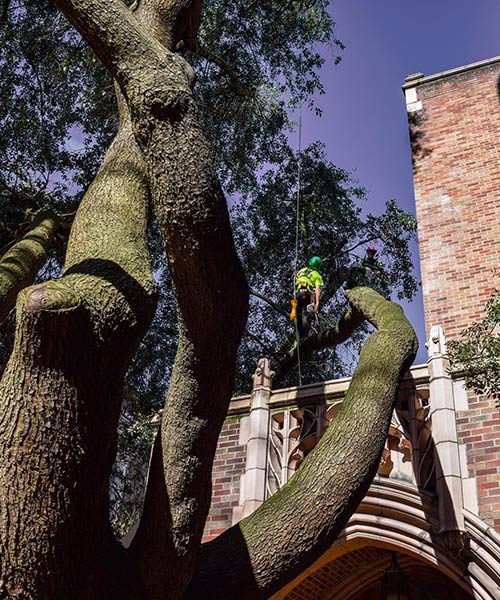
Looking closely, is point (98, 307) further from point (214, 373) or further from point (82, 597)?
point (82, 597)

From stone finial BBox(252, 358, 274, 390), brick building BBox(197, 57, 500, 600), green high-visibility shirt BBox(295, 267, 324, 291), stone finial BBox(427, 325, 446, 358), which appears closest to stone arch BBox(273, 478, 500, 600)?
brick building BBox(197, 57, 500, 600)

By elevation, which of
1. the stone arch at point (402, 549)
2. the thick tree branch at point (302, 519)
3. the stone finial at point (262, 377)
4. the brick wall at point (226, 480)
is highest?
the stone finial at point (262, 377)

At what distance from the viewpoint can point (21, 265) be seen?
20.9 feet

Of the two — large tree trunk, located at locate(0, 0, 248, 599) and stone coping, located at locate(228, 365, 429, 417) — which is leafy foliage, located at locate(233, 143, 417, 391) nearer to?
stone coping, located at locate(228, 365, 429, 417)

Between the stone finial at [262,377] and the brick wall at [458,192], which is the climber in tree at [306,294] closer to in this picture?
the stone finial at [262,377]

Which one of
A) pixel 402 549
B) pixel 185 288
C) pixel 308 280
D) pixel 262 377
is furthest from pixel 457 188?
pixel 185 288

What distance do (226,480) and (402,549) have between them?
1.97m

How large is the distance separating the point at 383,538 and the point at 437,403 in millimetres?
1416

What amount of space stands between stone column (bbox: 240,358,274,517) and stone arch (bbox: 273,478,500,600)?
0.96m

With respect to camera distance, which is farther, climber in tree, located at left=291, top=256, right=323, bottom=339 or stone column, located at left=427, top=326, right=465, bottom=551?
climber in tree, located at left=291, top=256, right=323, bottom=339

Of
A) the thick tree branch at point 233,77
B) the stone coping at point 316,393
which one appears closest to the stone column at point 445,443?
the stone coping at point 316,393

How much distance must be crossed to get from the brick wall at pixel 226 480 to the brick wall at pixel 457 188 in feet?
14.0

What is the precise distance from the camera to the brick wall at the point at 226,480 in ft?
24.1

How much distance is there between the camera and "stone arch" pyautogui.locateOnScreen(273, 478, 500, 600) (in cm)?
608
